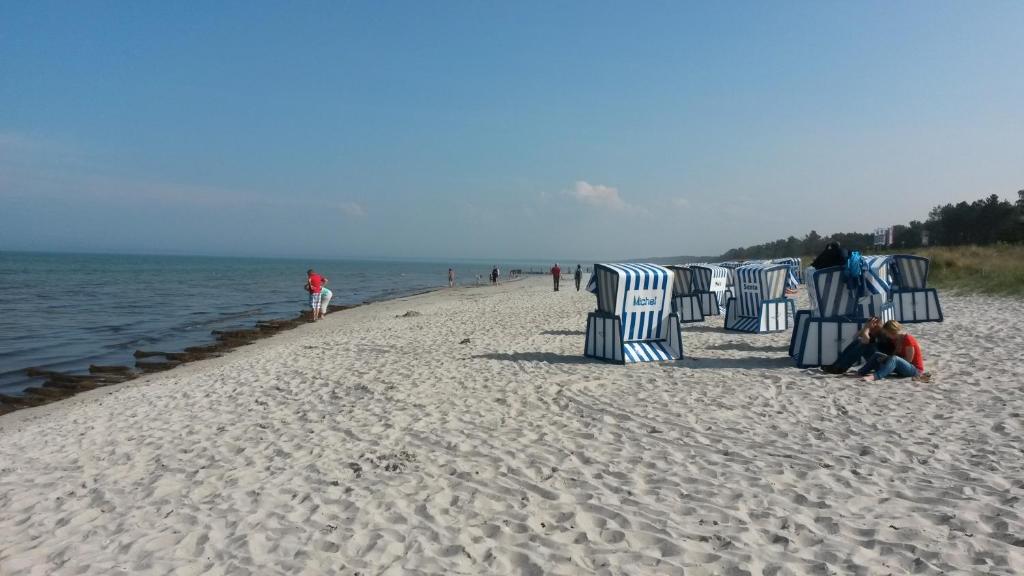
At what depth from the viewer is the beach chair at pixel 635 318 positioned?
892cm

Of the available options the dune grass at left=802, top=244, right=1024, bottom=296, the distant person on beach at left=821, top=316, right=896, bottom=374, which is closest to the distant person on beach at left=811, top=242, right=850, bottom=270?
the distant person on beach at left=821, top=316, right=896, bottom=374

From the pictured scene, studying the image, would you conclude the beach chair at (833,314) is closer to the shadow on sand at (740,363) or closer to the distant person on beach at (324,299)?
the shadow on sand at (740,363)

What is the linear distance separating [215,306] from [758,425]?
2618 cm

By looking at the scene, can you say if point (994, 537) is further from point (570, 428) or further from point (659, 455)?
point (570, 428)

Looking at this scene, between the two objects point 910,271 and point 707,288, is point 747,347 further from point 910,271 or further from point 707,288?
point 707,288

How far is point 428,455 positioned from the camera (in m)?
5.12

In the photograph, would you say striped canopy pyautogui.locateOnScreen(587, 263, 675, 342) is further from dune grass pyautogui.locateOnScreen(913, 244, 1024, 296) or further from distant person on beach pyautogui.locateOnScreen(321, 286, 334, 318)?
distant person on beach pyautogui.locateOnScreen(321, 286, 334, 318)

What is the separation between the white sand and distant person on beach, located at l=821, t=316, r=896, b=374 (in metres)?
0.45

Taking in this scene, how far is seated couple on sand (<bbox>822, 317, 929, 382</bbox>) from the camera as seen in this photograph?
23.4 ft

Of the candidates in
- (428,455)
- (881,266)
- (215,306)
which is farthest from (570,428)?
(215,306)

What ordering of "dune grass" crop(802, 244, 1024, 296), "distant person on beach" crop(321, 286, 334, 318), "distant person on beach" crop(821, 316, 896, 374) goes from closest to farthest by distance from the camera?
1. "distant person on beach" crop(821, 316, 896, 374)
2. "dune grass" crop(802, 244, 1024, 296)
3. "distant person on beach" crop(321, 286, 334, 318)

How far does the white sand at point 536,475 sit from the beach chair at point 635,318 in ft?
1.73

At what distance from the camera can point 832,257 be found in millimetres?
9102

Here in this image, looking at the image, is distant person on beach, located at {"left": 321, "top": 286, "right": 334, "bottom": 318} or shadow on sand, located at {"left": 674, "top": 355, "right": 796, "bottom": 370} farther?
distant person on beach, located at {"left": 321, "top": 286, "right": 334, "bottom": 318}
